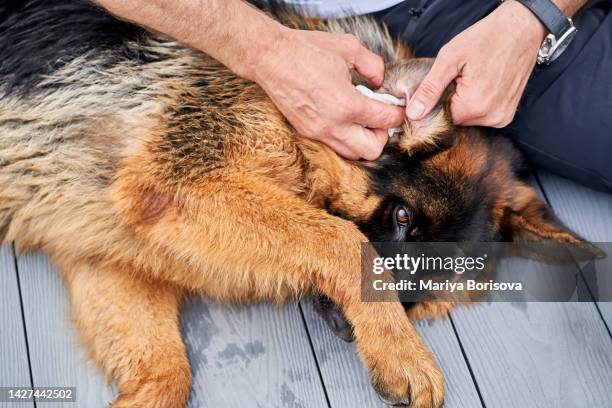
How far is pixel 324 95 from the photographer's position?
102 inches

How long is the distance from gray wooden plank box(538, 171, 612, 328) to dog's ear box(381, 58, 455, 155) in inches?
37.2

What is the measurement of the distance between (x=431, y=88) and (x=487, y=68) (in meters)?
0.26

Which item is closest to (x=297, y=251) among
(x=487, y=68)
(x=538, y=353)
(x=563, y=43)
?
(x=487, y=68)

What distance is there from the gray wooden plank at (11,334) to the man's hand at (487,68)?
5.80 feet

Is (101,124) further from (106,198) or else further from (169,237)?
(169,237)

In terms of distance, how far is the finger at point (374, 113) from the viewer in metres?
2.58

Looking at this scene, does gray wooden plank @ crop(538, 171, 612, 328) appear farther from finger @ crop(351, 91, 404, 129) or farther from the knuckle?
the knuckle

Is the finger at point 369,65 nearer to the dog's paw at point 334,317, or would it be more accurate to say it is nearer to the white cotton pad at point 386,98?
the white cotton pad at point 386,98

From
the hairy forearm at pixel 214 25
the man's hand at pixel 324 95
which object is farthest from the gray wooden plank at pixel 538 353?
the hairy forearm at pixel 214 25

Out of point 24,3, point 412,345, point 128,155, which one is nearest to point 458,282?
point 412,345

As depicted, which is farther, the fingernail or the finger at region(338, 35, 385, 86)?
the finger at region(338, 35, 385, 86)

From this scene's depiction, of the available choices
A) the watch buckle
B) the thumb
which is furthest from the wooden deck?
the watch buckle

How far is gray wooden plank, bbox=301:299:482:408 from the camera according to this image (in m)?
2.79

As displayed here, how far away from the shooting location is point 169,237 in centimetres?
259
